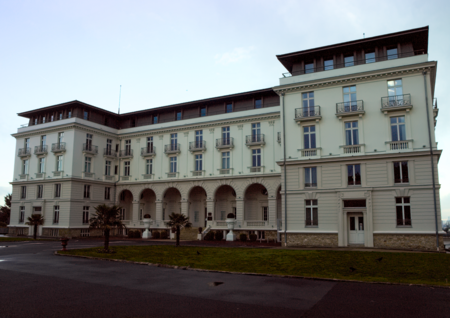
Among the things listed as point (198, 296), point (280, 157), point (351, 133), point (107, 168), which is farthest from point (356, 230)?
point (107, 168)

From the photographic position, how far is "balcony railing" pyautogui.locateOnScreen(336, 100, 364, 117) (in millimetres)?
28469

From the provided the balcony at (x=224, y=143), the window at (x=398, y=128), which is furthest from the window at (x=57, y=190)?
the window at (x=398, y=128)

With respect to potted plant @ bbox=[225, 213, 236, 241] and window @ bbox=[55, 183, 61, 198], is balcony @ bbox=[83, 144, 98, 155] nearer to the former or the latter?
window @ bbox=[55, 183, 61, 198]

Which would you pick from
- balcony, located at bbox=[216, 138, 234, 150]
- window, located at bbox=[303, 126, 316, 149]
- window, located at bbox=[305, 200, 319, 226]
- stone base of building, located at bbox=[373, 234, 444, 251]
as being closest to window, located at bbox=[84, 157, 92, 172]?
balcony, located at bbox=[216, 138, 234, 150]

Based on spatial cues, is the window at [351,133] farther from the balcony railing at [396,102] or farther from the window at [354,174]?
the balcony railing at [396,102]

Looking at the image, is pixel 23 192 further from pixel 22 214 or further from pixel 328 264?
pixel 328 264

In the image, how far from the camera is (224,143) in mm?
41375

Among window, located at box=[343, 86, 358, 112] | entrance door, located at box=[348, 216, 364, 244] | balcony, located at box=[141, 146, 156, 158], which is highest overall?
window, located at box=[343, 86, 358, 112]

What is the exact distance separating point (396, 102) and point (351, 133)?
3.99m

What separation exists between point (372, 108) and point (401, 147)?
3.81 meters

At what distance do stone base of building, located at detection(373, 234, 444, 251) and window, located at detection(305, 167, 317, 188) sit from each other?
6.09m

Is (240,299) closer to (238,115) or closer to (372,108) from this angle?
(372,108)

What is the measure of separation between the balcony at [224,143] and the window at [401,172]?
18.6 metres

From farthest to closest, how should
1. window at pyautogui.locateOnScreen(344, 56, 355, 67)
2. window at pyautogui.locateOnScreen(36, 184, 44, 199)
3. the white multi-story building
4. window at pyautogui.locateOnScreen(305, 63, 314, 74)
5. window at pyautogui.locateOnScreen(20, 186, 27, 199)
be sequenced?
window at pyautogui.locateOnScreen(20, 186, 27, 199) < window at pyautogui.locateOnScreen(36, 184, 44, 199) < window at pyautogui.locateOnScreen(305, 63, 314, 74) < window at pyautogui.locateOnScreen(344, 56, 355, 67) < the white multi-story building
